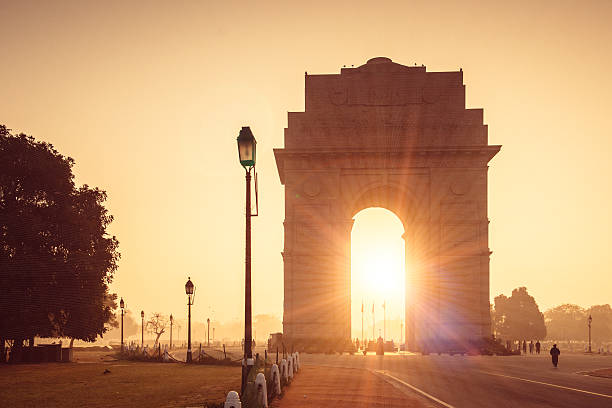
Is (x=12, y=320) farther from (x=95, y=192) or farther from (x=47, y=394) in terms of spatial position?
(x=47, y=394)

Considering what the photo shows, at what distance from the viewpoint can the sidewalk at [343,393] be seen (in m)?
17.9

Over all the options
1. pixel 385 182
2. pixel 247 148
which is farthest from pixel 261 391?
pixel 385 182

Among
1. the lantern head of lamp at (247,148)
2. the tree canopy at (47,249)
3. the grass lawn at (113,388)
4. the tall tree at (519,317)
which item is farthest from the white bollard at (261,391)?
the tall tree at (519,317)

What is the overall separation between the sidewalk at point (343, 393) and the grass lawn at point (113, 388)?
1852 millimetres

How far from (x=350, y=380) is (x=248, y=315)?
1091 centimetres

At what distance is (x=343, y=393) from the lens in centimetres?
2070

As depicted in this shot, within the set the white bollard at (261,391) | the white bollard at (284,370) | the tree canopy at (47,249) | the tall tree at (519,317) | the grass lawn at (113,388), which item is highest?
the tree canopy at (47,249)

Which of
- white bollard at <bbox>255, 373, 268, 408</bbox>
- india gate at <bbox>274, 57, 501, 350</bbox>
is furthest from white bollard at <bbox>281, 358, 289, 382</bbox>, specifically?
india gate at <bbox>274, 57, 501, 350</bbox>

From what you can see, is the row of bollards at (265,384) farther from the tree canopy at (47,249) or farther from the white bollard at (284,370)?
the tree canopy at (47,249)

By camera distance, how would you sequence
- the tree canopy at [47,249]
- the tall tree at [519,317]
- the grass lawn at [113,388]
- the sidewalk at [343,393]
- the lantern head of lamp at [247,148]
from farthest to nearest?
the tall tree at [519,317]
the tree canopy at [47,249]
the grass lawn at [113,388]
the sidewalk at [343,393]
the lantern head of lamp at [247,148]

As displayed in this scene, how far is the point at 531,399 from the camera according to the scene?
19734 millimetres

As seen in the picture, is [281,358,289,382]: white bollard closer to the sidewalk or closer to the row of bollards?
the row of bollards

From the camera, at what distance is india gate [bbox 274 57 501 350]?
5794cm

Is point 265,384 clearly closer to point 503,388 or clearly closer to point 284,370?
point 284,370
